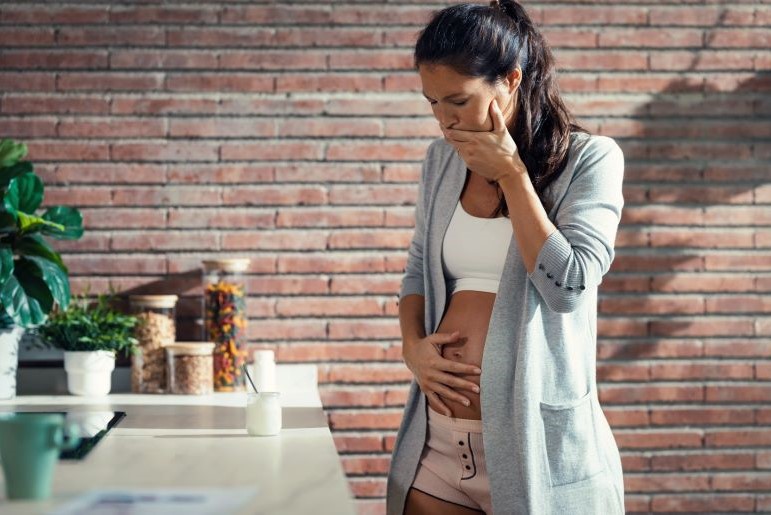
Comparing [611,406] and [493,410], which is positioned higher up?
[493,410]

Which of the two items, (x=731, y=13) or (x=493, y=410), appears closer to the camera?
(x=493, y=410)

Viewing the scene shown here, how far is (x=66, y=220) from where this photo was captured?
257cm

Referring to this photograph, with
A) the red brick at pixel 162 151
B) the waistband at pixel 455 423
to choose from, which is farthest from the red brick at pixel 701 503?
the red brick at pixel 162 151

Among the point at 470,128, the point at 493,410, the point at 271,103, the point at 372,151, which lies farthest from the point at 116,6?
the point at 493,410

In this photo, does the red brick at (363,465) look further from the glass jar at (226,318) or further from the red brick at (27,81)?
the red brick at (27,81)

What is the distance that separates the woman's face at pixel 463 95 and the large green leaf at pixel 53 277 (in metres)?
1.24

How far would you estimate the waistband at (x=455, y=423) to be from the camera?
1.76 metres

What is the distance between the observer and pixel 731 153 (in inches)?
116

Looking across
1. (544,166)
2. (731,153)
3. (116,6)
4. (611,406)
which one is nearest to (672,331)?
(611,406)

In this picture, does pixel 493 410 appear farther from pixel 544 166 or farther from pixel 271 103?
pixel 271 103

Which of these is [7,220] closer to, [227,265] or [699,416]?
[227,265]

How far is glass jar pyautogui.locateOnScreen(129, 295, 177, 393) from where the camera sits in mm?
2625

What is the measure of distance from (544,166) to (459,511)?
70 centimetres

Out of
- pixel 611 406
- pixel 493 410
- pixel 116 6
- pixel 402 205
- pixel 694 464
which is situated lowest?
pixel 694 464
